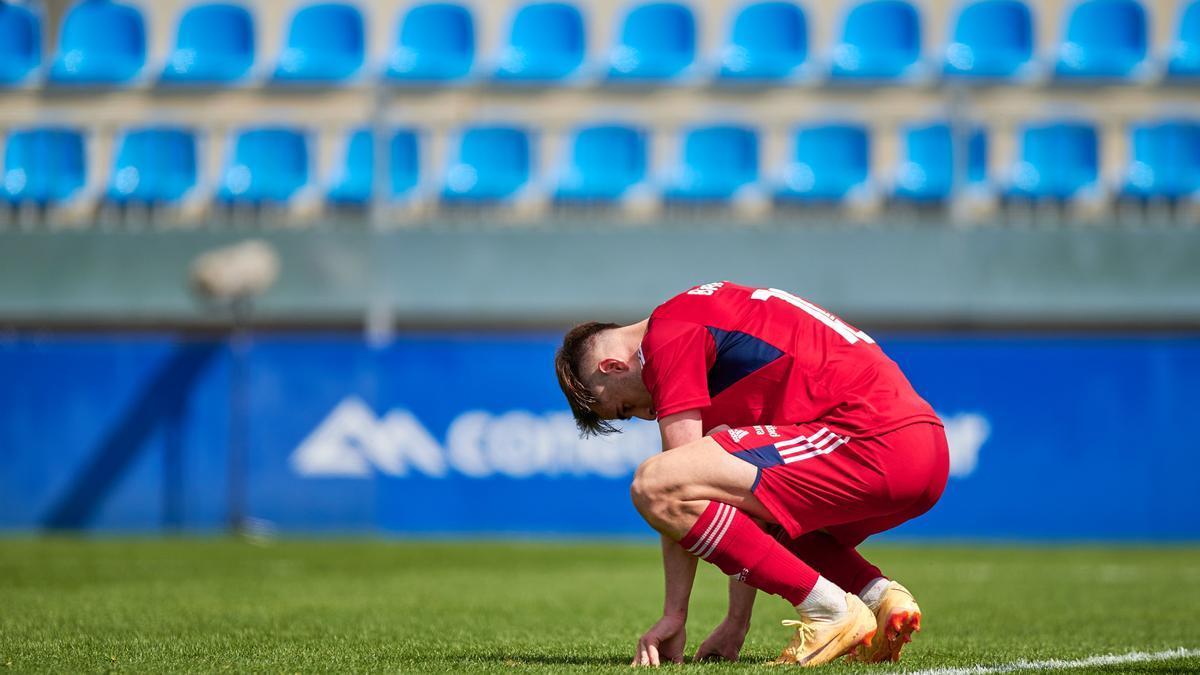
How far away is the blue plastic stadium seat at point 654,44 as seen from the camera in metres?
18.7

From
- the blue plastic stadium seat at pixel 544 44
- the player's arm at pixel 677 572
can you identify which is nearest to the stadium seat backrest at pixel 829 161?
the blue plastic stadium seat at pixel 544 44

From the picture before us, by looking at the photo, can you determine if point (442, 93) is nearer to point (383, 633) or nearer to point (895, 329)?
point (895, 329)

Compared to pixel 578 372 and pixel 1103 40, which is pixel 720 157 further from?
pixel 578 372

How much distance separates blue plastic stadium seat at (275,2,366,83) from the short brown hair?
14.2 meters

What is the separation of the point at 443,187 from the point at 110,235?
141 inches

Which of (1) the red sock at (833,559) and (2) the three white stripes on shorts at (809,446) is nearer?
(2) the three white stripes on shorts at (809,446)

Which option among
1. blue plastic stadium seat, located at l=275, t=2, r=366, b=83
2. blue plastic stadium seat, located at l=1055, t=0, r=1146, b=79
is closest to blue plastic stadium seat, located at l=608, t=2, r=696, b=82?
blue plastic stadium seat, located at l=275, t=2, r=366, b=83

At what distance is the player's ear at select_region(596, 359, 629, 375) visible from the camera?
16.4 ft

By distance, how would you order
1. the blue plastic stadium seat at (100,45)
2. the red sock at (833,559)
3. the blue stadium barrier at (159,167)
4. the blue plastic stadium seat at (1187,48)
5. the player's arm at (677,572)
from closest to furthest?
the player's arm at (677,572) → the red sock at (833,559) → the blue stadium barrier at (159,167) → the blue plastic stadium seat at (1187,48) → the blue plastic stadium seat at (100,45)

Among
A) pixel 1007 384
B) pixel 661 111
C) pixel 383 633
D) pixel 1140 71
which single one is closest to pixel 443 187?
pixel 661 111

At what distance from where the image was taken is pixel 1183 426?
15102 millimetres

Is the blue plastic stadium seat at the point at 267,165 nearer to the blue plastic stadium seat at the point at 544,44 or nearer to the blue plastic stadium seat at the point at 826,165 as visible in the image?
the blue plastic stadium seat at the point at 544,44

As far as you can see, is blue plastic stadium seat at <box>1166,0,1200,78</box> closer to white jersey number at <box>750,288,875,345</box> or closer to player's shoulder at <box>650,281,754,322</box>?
white jersey number at <box>750,288,875,345</box>

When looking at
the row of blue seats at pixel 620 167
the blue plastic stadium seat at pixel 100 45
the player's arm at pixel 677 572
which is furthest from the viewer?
the blue plastic stadium seat at pixel 100 45
